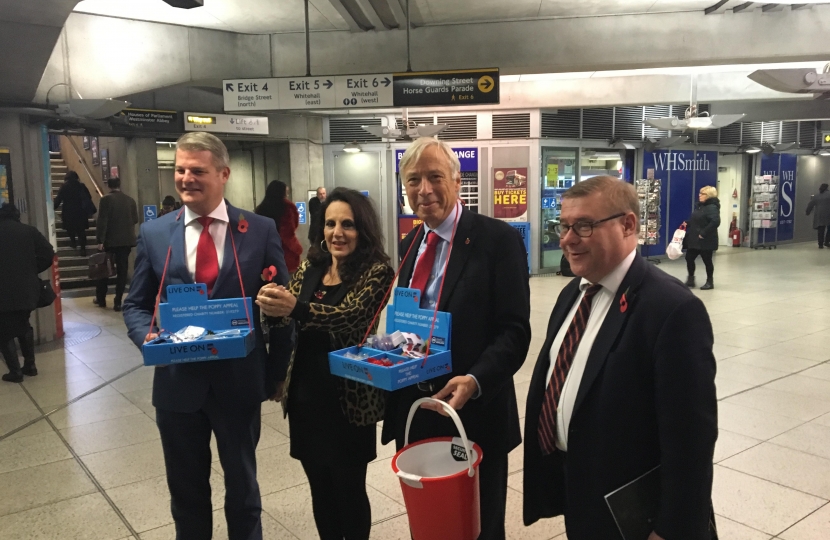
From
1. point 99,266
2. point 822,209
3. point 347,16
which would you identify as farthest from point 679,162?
point 99,266

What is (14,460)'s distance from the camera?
3918 millimetres

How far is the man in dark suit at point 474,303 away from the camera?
6.48 ft

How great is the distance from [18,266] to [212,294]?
15.3 feet

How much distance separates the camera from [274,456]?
3955 mm

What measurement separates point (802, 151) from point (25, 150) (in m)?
19.3

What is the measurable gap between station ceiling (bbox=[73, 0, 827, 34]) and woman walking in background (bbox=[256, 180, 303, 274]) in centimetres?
228

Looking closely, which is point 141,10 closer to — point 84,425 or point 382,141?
point 84,425

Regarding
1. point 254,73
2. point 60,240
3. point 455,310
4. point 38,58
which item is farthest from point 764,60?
point 60,240

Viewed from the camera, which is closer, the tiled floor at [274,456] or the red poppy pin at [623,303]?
the red poppy pin at [623,303]

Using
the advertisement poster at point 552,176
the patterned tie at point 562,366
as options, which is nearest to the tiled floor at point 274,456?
the patterned tie at point 562,366

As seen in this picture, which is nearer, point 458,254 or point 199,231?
point 458,254

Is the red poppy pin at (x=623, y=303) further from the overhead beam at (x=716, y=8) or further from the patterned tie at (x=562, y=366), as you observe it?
the overhead beam at (x=716, y=8)

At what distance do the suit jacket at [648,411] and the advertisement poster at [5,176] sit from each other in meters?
7.22

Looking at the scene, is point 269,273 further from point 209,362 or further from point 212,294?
point 209,362
